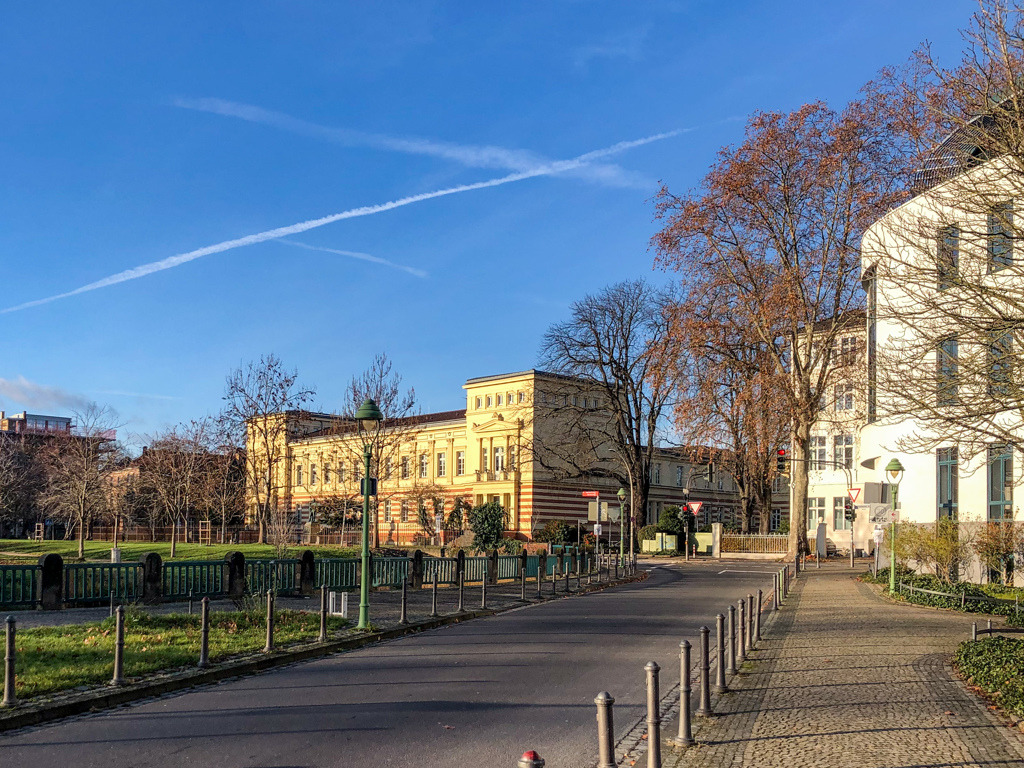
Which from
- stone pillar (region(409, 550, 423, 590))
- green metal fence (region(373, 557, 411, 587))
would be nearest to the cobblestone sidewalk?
green metal fence (region(373, 557, 411, 587))

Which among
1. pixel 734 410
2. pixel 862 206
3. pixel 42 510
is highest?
pixel 862 206

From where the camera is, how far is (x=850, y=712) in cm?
972

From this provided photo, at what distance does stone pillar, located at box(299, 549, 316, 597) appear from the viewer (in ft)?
84.3

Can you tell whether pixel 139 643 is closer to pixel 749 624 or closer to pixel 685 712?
pixel 749 624

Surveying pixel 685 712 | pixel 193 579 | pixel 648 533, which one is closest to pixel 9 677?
pixel 685 712

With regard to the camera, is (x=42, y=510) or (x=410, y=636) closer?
(x=410, y=636)

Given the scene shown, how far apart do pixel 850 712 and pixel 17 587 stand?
17714 mm

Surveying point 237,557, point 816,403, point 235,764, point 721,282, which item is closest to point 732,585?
point 816,403

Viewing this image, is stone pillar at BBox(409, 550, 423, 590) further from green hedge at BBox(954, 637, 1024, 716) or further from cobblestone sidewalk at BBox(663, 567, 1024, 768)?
green hedge at BBox(954, 637, 1024, 716)

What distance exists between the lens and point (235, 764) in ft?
25.7

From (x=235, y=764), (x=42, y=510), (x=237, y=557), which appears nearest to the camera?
(x=235, y=764)

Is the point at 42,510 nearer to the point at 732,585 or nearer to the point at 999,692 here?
the point at 732,585

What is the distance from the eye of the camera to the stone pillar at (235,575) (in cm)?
2361

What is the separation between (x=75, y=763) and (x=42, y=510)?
269 feet
